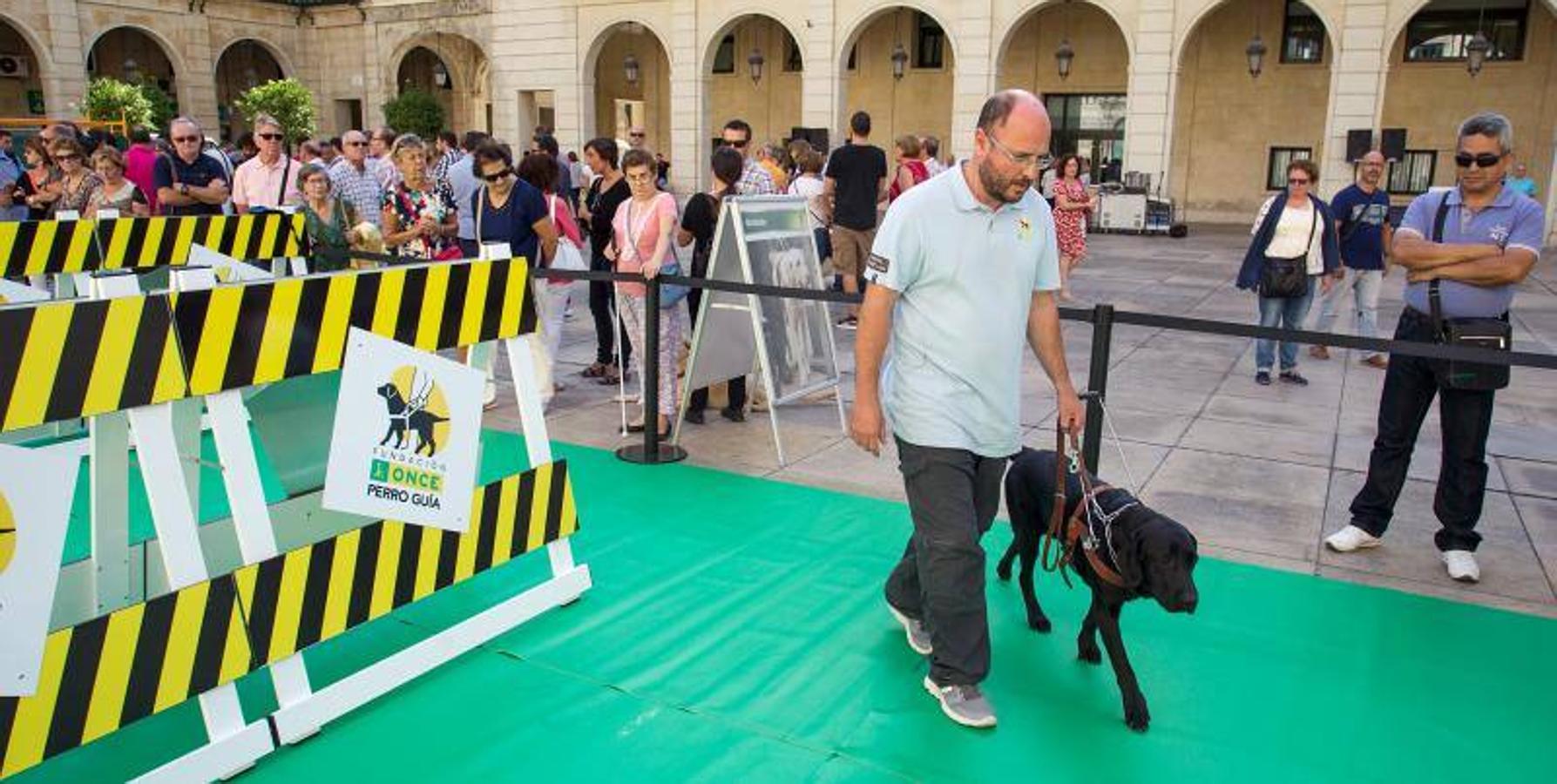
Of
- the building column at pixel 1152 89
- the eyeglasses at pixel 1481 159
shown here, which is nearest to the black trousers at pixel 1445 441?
the eyeglasses at pixel 1481 159

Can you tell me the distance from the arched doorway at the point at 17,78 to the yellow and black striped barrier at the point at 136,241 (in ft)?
113

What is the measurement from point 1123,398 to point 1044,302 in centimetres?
497

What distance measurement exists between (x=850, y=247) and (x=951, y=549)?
780cm

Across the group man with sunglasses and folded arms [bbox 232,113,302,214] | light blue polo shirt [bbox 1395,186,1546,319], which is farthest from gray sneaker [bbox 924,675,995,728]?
man with sunglasses and folded arms [bbox 232,113,302,214]

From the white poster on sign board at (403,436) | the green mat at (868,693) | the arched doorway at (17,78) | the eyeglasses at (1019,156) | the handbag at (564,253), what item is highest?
the arched doorway at (17,78)

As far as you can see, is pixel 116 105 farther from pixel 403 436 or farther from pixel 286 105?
pixel 403 436

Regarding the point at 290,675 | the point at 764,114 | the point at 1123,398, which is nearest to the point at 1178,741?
the point at 290,675

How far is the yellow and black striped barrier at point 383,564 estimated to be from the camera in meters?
3.41

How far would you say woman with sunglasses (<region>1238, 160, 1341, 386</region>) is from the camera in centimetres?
880

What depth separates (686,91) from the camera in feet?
91.2

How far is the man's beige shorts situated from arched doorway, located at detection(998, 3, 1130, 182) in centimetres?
1861

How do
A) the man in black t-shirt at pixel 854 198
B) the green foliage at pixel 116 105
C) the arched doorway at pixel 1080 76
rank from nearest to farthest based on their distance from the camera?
the man in black t-shirt at pixel 854 198 < the green foliage at pixel 116 105 < the arched doorway at pixel 1080 76

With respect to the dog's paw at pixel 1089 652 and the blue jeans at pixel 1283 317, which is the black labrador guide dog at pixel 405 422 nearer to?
the dog's paw at pixel 1089 652

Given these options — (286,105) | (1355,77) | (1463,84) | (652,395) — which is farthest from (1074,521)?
(286,105)
